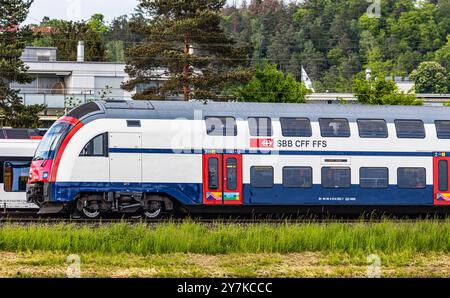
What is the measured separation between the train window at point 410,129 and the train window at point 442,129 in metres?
0.53

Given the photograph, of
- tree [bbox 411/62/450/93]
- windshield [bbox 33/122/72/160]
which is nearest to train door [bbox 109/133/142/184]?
windshield [bbox 33/122/72/160]

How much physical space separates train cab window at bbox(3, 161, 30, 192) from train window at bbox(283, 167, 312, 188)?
9.72 m

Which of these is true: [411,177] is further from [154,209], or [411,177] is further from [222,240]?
[222,240]

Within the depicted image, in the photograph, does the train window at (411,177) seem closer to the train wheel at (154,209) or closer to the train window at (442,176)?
the train window at (442,176)

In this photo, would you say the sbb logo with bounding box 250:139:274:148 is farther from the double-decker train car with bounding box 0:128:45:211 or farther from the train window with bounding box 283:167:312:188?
the double-decker train car with bounding box 0:128:45:211

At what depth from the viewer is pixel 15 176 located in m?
32.9

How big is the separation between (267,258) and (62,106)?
51875 millimetres

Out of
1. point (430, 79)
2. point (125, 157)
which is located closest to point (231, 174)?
point (125, 157)

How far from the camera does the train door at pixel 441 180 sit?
30.3 meters

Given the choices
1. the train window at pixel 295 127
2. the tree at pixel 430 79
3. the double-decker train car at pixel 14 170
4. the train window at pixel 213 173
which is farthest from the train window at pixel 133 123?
the tree at pixel 430 79

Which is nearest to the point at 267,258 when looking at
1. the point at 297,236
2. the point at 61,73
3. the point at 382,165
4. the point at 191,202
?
the point at 297,236

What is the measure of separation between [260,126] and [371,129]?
3.77 metres
